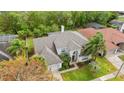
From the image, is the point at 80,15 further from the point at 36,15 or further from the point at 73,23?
the point at 36,15

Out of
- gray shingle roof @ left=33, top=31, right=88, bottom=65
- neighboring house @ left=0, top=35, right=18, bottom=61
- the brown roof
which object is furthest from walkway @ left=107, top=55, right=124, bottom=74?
neighboring house @ left=0, top=35, right=18, bottom=61

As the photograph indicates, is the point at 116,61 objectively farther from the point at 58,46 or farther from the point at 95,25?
the point at 58,46

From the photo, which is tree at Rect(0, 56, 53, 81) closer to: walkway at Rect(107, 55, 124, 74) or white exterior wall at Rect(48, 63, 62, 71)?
white exterior wall at Rect(48, 63, 62, 71)

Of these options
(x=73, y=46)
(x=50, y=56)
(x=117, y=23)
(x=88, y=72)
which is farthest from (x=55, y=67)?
(x=117, y=23)

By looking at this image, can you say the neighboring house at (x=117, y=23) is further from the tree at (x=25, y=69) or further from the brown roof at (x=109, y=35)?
the tree at (x=25, y=69)

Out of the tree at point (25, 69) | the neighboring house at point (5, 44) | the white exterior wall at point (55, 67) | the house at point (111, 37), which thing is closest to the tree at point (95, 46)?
the house at point (111, 37)
